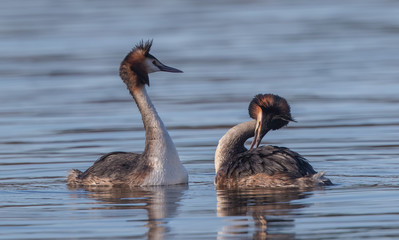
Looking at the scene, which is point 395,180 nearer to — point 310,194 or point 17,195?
point 310,194

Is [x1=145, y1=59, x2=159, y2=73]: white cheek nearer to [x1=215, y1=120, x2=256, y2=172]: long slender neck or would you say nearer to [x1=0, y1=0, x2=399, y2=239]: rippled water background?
[x1=215, y1=120, x2=256, y2=172]: long slender neck

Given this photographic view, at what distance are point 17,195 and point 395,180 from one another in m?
4.21

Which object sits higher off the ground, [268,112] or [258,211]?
[268,112]

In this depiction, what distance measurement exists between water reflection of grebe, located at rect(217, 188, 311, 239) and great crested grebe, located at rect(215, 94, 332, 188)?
18 cm

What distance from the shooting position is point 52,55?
90.7 ft

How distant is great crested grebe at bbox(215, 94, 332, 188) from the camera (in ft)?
41.7

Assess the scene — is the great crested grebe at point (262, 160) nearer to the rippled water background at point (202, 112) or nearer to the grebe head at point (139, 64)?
the rippled water background at point (202, 112)

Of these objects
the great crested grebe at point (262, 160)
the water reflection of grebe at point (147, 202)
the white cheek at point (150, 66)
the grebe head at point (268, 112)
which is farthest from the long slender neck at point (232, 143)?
the white cheek at point (150, 66)

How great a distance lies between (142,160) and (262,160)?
5.22 feet

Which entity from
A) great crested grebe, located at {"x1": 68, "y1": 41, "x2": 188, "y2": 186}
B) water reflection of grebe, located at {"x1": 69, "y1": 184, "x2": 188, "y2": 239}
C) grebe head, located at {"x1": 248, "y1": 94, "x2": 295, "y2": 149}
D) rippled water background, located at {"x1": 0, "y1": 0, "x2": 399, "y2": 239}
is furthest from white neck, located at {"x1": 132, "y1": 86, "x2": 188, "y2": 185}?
grebe head, located at {"x1": 248, "y1": 94, "x2": 295, "y2": 149}

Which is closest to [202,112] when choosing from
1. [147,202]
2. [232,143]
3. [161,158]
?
[232,143]

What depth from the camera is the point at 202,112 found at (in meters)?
18.8

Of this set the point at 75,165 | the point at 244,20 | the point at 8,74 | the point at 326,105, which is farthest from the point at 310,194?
the point at 244,20

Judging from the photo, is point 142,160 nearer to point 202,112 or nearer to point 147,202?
point 147,202
